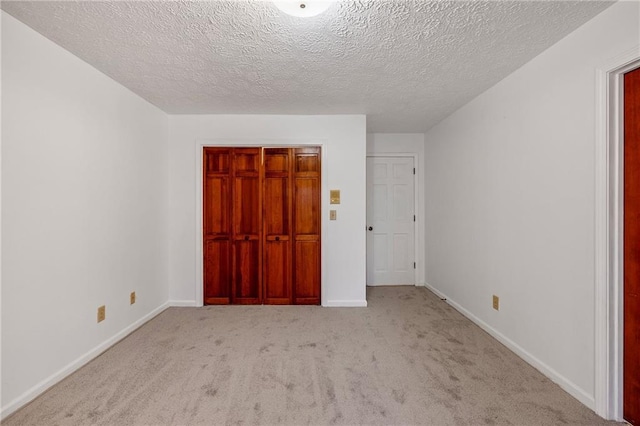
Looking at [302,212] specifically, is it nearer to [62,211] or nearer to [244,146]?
[244,146]

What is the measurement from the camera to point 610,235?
161 cm

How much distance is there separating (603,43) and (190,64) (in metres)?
2.74

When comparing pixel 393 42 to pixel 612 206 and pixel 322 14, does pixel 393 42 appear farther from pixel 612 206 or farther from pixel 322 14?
pixel 612 206

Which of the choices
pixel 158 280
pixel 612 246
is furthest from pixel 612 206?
pixel 158 280

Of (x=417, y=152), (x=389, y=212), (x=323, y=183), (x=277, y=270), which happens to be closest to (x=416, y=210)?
(x=389, y=212)

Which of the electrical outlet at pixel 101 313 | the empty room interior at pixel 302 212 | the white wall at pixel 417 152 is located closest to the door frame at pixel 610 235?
the empty room interior at pixel 302 212

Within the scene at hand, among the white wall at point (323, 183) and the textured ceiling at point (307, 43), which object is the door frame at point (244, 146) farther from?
the textured ceiling at point (307, 43)

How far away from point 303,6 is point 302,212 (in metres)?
2.34

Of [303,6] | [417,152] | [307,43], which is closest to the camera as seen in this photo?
[303,6]

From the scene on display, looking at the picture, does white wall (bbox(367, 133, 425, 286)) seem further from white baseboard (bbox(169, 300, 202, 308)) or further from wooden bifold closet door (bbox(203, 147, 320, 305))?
white baseboard (bbox(169, 300, 202, 308))

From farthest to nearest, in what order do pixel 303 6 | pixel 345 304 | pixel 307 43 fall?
pixel 345 304
pixel 307 43
pixel 303 6

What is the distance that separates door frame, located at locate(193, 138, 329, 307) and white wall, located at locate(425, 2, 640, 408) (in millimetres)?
1615

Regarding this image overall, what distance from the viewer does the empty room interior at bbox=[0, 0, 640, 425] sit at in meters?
1.62

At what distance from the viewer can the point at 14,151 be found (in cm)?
171
